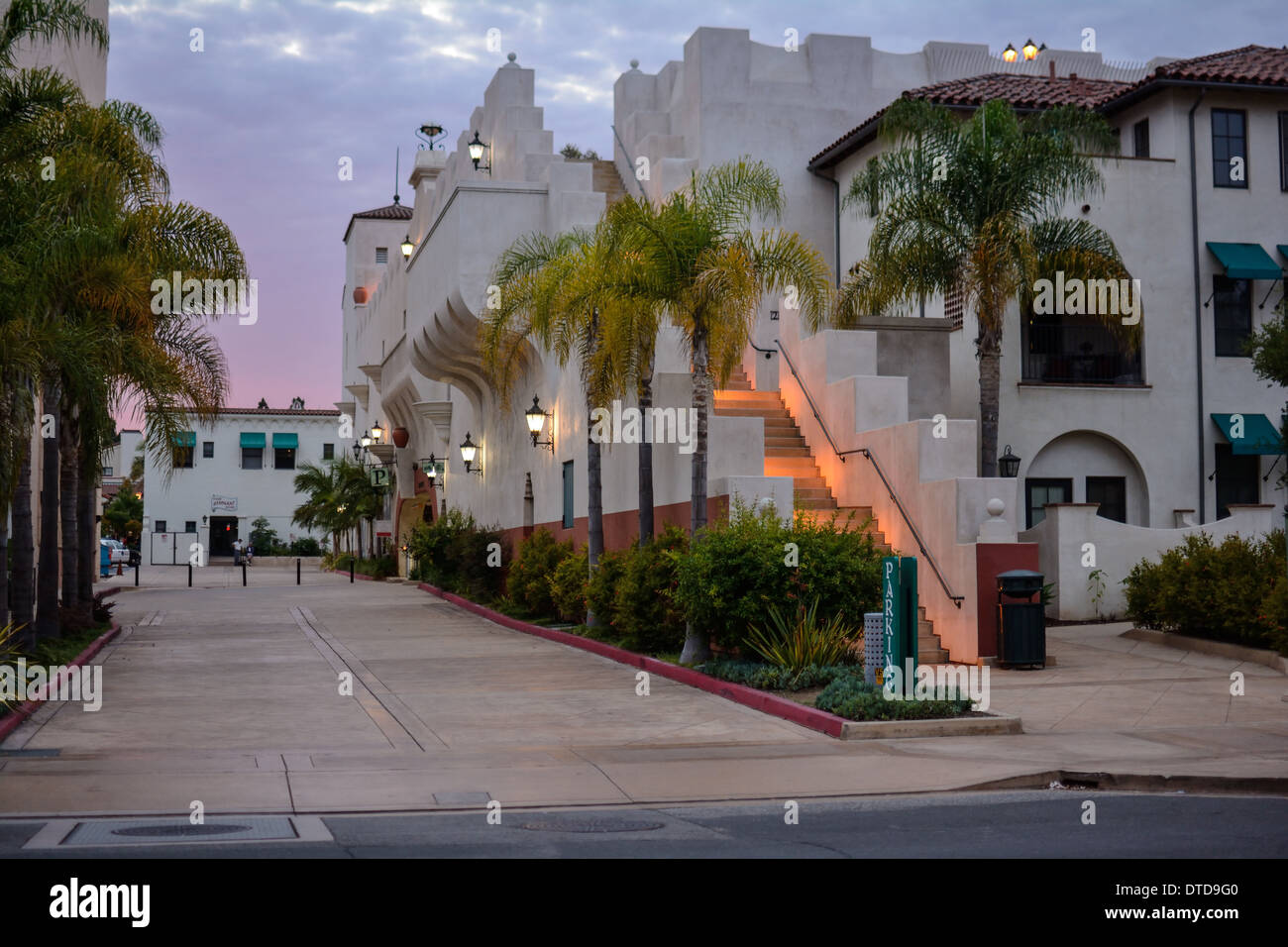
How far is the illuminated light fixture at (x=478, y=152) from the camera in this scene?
34031 millimetres

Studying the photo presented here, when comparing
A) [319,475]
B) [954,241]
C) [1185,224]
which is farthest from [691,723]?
[319,475]

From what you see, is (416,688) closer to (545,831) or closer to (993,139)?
(545,831)

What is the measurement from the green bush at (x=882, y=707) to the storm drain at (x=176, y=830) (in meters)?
5.85

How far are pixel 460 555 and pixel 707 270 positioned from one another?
56.7 ft

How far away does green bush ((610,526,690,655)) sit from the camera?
19.0 meters

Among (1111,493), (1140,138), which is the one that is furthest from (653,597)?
(1140,138)

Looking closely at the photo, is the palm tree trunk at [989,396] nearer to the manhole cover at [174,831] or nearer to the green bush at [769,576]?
the green bush at [769,576]

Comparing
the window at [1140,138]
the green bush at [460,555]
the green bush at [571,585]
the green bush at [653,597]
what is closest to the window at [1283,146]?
the window at [1140,138]

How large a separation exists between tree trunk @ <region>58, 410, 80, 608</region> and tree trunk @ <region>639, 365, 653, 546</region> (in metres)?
8.39

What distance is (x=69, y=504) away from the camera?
2192 centimetres

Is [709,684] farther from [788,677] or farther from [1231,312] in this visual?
[1231,312]

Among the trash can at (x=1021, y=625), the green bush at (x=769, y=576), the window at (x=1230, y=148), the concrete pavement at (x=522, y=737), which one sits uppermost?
the window at (x=1230, y=148)
